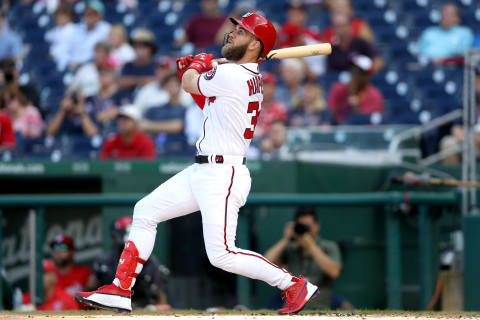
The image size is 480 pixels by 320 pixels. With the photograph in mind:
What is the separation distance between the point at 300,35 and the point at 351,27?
524mm

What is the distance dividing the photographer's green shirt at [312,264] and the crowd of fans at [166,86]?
164 cm

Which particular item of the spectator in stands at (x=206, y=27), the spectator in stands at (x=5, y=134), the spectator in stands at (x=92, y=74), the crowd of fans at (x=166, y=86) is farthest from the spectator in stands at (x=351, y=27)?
the spectator in stands at (x=5, y=134)

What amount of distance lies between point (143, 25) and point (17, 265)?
17.2ft

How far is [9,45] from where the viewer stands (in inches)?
429

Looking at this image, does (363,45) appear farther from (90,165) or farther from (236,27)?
(236,27)

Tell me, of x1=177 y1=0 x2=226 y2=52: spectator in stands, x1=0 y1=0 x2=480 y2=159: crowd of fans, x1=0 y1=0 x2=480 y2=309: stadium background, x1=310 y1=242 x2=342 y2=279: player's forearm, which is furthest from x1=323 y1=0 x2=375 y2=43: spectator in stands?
x1=310 y1=242 x2=342 y2=279: player's forearm

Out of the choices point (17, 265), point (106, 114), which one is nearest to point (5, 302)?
point (17, 265)

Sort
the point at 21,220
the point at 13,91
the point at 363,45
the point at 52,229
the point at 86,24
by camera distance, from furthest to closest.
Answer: the point at 86,24
the point at 13,91
the point at 363,45
the point at 52,229
the point at 21,220

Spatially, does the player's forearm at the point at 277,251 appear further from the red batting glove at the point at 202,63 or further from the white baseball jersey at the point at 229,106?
the red batting glove at the point at 202,63

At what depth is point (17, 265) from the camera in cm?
606

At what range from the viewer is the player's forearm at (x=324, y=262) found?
580 centimetres

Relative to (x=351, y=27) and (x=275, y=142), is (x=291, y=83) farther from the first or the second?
(x=275, y=142)

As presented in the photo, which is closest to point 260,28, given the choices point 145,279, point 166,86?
point 145,279

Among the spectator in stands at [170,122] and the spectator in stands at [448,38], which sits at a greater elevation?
the spectator in stands at [448,38]
